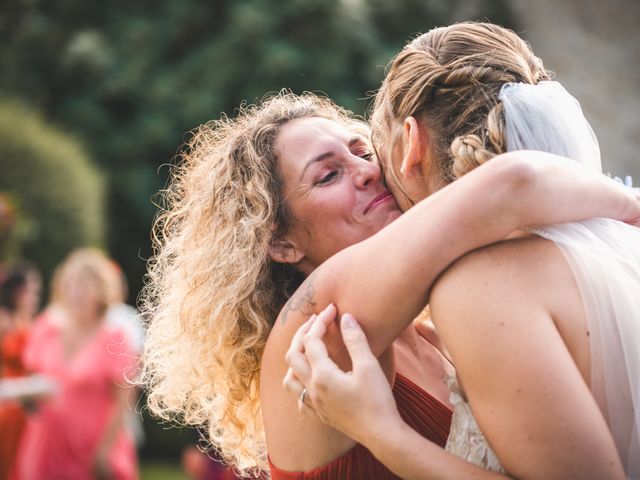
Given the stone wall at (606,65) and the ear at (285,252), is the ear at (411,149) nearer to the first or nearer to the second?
the ear at (285,252)

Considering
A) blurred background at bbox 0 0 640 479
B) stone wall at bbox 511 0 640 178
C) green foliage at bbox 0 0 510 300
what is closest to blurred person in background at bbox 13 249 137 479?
blurred background at bbox 0 0 640 479

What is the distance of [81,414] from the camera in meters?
6.89

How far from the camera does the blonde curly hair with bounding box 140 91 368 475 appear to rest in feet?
8.87

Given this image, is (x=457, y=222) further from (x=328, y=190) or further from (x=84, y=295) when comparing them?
(x=84, y=295)

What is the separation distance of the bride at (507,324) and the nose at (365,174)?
372 millimetres

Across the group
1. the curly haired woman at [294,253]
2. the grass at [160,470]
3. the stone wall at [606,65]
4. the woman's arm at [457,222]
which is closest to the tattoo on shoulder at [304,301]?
the curly haired woman at [294,253]

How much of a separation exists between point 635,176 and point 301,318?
838 cm

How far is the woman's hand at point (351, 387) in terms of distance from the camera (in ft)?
6.44

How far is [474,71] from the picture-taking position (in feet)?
7.18

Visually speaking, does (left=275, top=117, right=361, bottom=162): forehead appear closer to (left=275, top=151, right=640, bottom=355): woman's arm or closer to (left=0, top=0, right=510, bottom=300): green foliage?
(left=275, top=151, right=640, bottom=355): woman's arm

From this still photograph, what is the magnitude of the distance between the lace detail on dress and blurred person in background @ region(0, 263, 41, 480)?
597 cm

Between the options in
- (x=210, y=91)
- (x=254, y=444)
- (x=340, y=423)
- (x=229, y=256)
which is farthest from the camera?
(x=210, y=91)

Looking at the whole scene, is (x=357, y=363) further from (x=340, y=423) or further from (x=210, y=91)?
(x=210, y=91)

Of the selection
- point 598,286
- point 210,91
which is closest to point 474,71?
point 598,286
